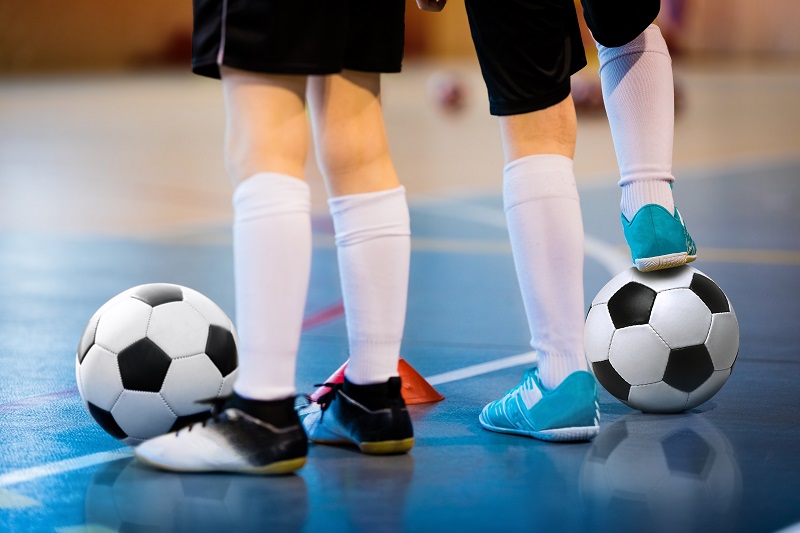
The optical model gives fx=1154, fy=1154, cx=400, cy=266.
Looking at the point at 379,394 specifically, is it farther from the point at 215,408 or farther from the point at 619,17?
the point at 619,17

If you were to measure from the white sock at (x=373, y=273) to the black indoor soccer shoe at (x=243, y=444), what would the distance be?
0.23m

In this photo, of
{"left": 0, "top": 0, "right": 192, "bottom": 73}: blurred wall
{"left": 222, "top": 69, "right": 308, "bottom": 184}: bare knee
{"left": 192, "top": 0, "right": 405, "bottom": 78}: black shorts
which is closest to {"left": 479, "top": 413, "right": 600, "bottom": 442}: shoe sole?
{"left": 222, "top": 69, "right": 308, "bottom": 184}: bare knee

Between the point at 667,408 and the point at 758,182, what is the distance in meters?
6.03

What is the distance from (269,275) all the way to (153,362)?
473mm

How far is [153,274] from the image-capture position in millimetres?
5012

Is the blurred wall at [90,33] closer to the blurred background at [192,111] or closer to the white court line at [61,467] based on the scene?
the blurred background at [192,111]

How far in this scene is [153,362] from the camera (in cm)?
260

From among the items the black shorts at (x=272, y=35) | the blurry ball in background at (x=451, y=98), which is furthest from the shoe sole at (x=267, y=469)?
the blurry ball in background at (x=451, y=98)

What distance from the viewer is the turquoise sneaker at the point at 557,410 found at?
256 centimetres

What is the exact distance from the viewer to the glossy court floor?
2127 millimetres

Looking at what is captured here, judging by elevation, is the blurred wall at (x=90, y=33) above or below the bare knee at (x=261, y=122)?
below


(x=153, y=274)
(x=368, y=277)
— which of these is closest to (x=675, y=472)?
(x=368, y=277)

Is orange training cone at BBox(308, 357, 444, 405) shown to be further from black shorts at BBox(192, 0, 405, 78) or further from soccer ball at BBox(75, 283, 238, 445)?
black shorts at BBox(192, 0, 405, 78)

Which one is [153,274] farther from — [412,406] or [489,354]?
[412,406]
